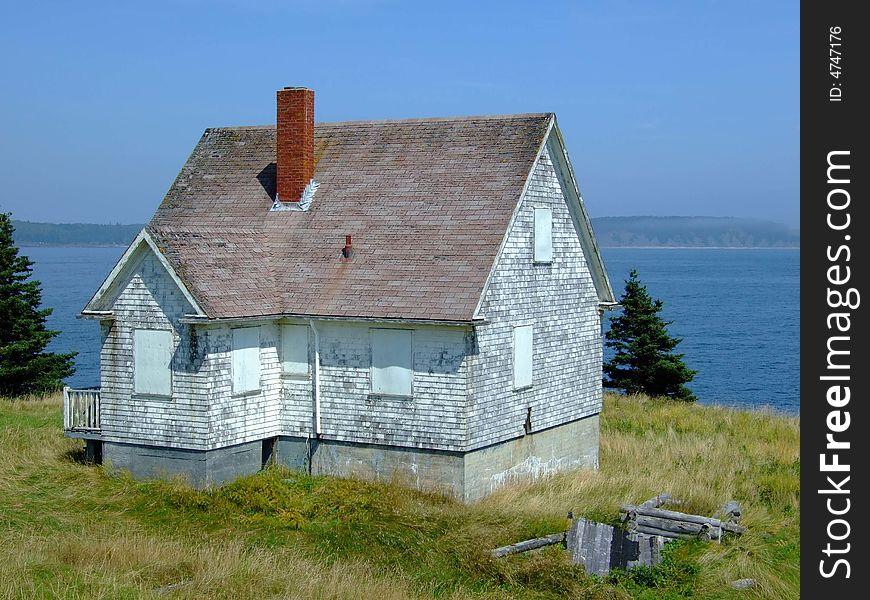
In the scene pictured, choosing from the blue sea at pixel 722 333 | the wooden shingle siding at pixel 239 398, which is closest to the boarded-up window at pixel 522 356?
the wooden shingle siding at pixel 239 398

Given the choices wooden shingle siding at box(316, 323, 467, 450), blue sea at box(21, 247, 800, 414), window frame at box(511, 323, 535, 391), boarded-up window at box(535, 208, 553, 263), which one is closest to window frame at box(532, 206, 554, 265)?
boarded-up window at box(535, 208, 553, 263)

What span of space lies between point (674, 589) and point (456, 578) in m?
3.29

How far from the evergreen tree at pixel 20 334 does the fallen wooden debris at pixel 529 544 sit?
23.4 meters

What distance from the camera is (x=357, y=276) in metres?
22.8

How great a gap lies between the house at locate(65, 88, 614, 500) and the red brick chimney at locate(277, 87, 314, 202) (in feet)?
0.16

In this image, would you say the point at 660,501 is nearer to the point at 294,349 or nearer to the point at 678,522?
the point at 678,522

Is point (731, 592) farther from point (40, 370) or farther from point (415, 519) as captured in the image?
point (40, 370)

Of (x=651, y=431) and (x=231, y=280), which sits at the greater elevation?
(x=231, y=280)

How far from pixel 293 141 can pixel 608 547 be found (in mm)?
11953

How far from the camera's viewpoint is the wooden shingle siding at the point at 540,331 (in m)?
21.8

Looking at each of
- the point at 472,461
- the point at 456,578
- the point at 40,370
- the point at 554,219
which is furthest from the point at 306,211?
the point at 40,370

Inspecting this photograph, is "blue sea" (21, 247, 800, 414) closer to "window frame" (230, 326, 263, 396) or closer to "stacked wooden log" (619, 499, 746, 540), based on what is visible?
"stacked wooden log" (619, 499, 746, 540)

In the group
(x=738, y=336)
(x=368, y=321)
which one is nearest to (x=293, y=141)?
(x=368, y=321)

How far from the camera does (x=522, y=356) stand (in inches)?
912
